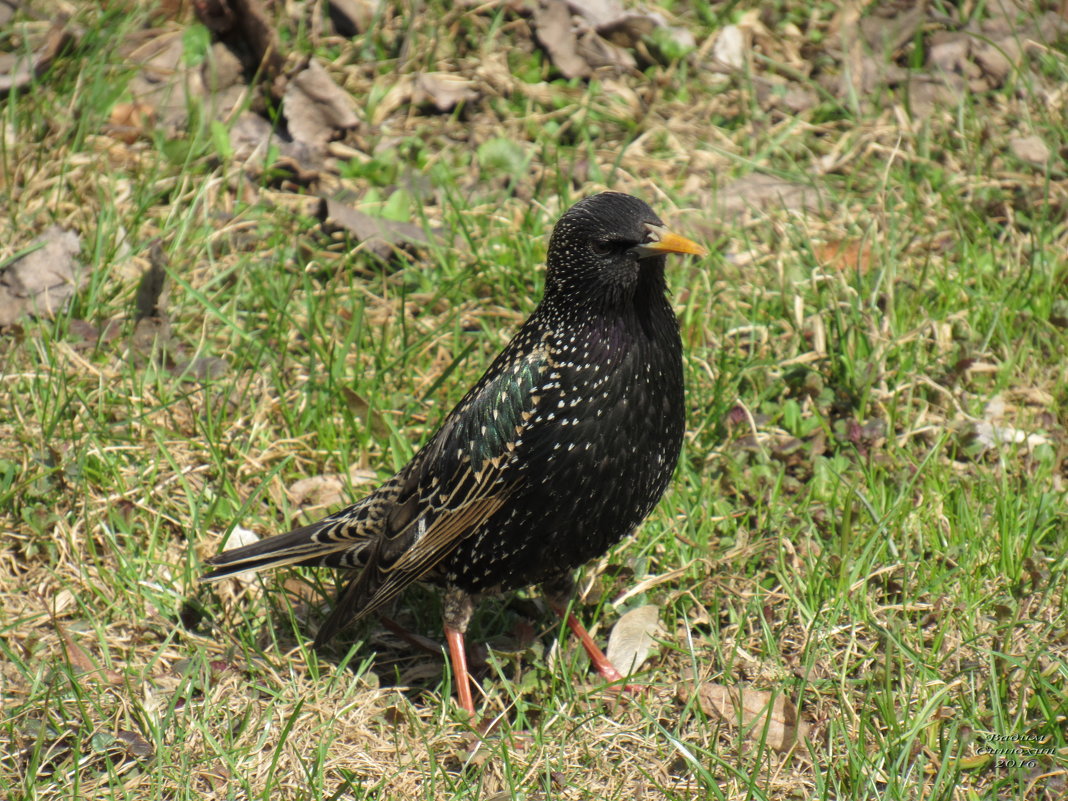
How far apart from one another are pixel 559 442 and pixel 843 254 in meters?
2.33

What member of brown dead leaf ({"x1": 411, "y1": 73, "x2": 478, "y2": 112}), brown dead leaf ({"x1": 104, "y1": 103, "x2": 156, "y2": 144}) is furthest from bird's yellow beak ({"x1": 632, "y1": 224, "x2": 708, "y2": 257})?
brown dead leaf ({"x1": 104, "y1": 103, "x2": 156, "y2": 144})

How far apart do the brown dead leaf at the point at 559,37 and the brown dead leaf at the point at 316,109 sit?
3.61 feet

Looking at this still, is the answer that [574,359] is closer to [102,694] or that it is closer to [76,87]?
[102,694]

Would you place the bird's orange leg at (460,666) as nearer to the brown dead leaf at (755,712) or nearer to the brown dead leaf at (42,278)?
the brown dead leaf at (755,712)

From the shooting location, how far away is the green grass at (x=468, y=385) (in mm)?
3670

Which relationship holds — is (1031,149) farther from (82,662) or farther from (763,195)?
(82,662)

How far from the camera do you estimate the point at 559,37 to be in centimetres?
664

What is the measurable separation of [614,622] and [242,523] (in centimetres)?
137

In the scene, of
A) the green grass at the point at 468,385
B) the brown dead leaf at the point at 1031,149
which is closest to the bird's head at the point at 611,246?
the green grass at the point at 468,385

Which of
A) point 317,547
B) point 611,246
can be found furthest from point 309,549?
point 611,246

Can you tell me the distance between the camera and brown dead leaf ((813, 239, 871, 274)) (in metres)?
5.36

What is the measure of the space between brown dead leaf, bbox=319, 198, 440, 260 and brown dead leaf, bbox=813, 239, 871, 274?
1695mm

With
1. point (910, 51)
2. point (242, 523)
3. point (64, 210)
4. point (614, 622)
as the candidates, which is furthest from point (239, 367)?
point (910, 51)

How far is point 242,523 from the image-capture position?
4512 mm
